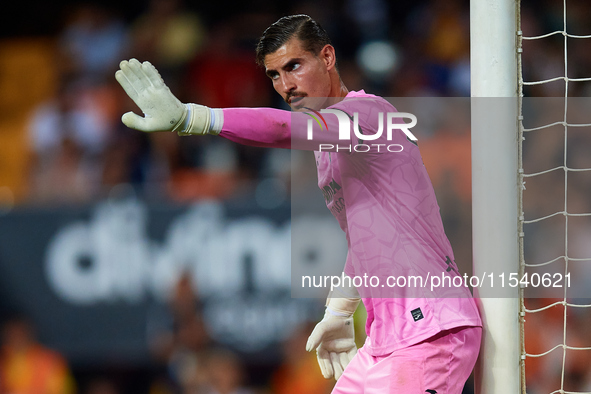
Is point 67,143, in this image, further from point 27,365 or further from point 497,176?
point 497,176

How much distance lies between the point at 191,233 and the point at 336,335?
2.49 metres

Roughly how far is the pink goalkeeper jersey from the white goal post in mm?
155

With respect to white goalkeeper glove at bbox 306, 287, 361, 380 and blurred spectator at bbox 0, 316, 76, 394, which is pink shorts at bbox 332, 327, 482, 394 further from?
blurred spectator at bbox 0, 316, 76, 394

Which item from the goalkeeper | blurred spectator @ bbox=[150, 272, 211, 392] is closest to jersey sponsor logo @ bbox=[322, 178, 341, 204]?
the goalkeeper

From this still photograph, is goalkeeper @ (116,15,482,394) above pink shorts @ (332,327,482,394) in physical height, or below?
above

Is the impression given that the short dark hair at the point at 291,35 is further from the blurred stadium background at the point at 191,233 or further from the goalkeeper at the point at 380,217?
the blurred stadium background at the point at 191,233

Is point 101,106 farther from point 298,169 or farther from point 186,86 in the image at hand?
point 298,169

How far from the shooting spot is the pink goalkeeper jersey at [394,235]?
2.07 meters

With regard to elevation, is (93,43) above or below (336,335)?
above

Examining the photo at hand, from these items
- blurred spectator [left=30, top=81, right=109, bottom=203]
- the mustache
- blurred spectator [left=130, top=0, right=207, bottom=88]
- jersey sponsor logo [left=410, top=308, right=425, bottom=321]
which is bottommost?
jersey sponsor logo [left=410, top=308, right=425, bottom=321]

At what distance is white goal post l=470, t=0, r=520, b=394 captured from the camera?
2248mm

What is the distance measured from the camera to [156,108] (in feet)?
6.19

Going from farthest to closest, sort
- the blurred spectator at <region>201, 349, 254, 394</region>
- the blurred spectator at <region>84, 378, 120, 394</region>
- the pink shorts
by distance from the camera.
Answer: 1. the blurred spectator at <region>84, 378, 120, 394</region>
2. the blurred spectator at <region>201, 349, 254, 394</region>
3. the pink shorts

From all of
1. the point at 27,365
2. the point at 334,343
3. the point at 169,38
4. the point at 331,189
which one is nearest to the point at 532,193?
the point at 334,343
